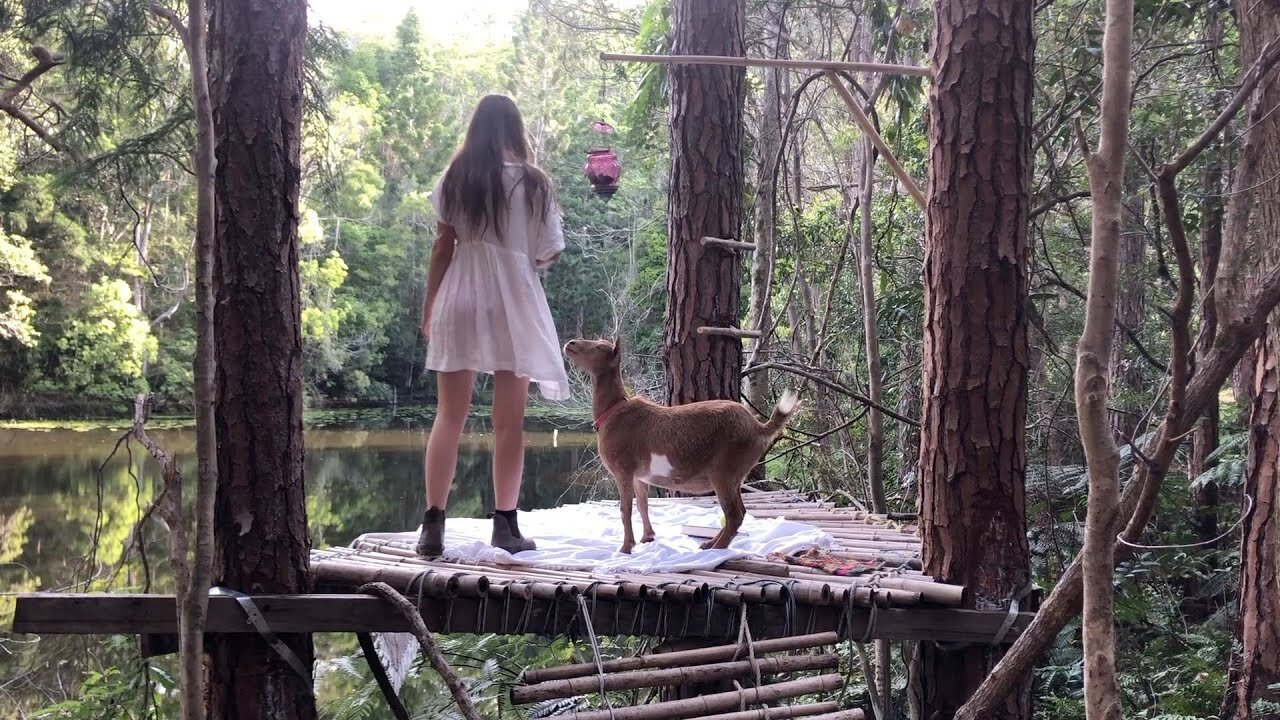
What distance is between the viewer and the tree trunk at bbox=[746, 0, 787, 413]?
25.2 ft

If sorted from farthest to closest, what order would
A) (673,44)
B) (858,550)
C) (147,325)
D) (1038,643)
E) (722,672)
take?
(147,325), (673,44), (858,550), (722,672), (1038,643)

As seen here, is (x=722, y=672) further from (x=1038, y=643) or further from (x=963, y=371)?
(x=963, y=371)

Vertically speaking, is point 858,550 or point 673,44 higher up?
point 673,44

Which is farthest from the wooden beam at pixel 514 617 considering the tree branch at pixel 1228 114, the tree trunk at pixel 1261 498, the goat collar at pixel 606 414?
the tree trunk at pixel 1261 498

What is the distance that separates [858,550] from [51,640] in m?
12.5

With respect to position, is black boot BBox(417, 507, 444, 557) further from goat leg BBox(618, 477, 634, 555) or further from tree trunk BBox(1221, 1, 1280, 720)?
tree trunk BBox(1221, 1, 1280, 720)

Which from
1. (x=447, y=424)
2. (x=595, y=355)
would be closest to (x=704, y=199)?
(x=595, y=355)

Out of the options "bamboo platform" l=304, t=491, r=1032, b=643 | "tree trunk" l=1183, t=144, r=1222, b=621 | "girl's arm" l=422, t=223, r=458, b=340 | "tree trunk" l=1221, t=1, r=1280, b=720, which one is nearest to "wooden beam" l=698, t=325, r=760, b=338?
"girl's arm" l=422, t=223, r=458, b=340

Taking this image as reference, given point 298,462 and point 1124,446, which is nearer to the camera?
point 298,462

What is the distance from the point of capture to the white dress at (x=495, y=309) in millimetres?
4121

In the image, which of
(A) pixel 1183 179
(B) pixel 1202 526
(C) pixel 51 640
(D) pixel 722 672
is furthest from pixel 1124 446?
(C) pixel 51 640

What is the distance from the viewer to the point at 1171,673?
6.88 metres

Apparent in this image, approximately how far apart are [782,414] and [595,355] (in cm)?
88

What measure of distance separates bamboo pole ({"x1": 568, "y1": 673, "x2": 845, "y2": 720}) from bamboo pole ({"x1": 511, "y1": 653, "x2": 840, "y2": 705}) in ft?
0.23
